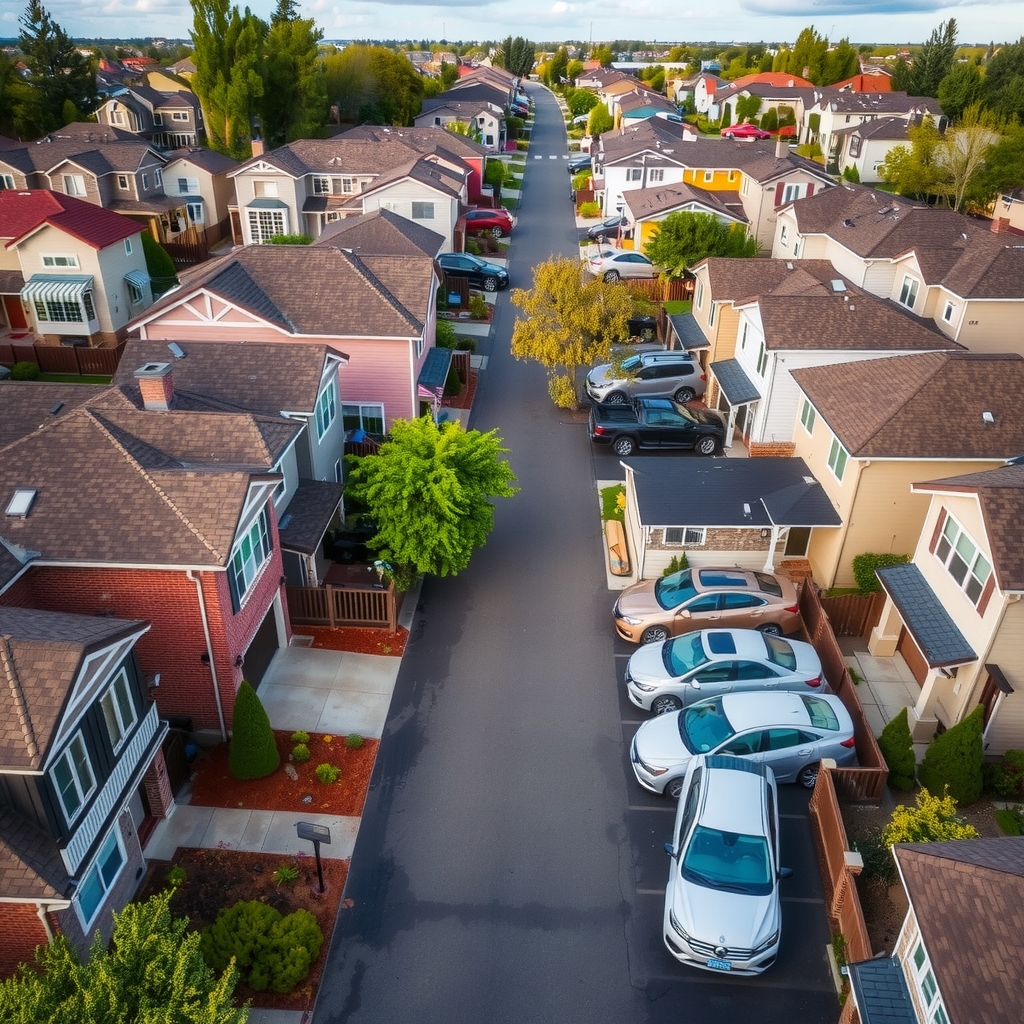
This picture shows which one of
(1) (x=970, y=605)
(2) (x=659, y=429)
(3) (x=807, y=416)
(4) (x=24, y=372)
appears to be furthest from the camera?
(4) (x=24, y=372)

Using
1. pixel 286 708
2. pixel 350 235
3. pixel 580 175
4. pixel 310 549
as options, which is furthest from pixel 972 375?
pixel 580 175

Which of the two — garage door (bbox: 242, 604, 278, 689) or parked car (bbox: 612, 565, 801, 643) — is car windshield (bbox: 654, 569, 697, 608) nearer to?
parked car (bbox: 612, 565, 801, 643)

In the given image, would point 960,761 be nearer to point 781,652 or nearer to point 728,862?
point 781,652

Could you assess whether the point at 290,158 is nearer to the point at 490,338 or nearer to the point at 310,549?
the point at 490,338

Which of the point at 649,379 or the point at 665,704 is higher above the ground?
the point at 649,379

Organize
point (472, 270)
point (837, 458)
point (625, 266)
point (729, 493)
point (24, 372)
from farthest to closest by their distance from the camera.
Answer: point (625, 266) → point (472, 270) → point (24, 372) → point (729, 493) → point (837, 458)

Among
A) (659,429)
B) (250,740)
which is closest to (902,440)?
(659,429)
